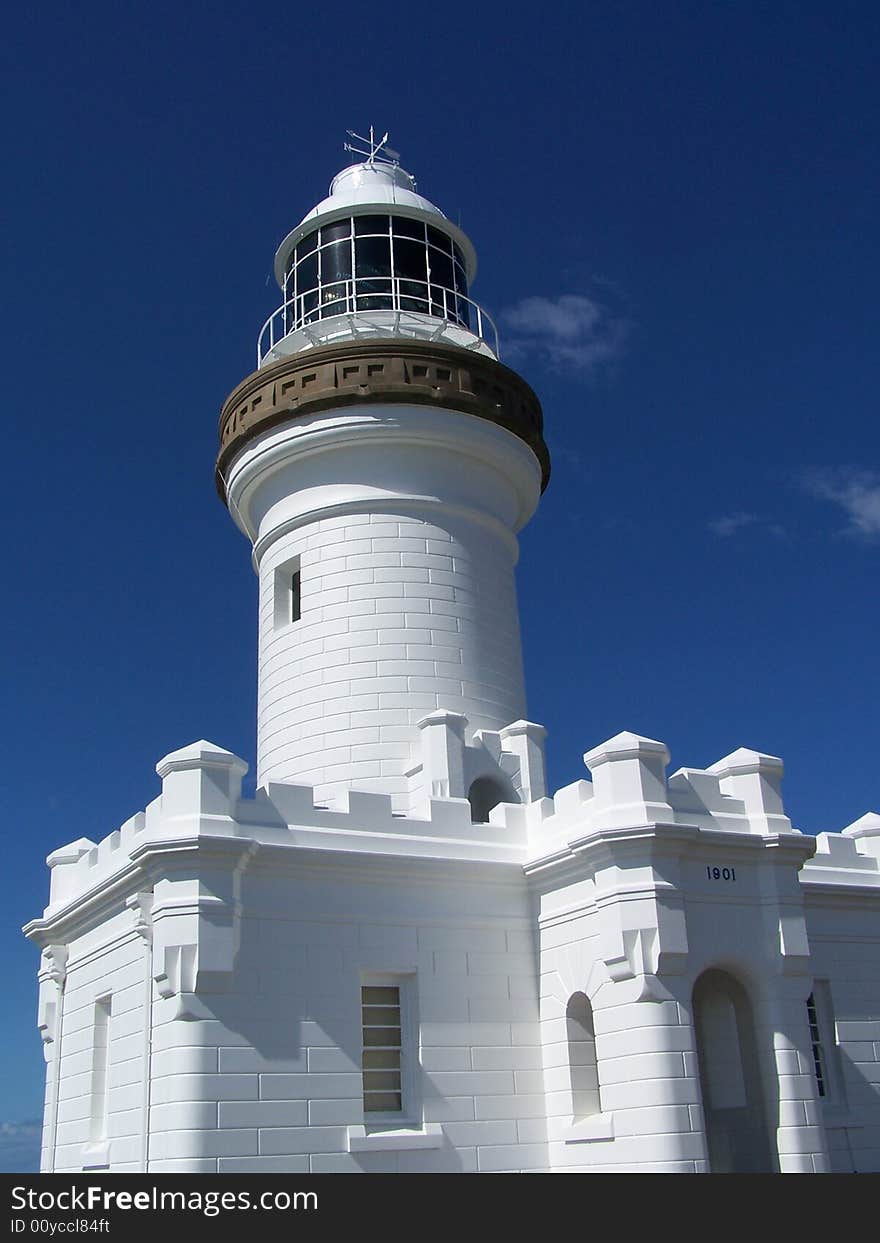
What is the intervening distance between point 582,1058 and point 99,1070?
20.8ft

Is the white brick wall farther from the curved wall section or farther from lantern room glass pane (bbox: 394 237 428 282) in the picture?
lantern room glass pane (bbox: 394 237 428 282)

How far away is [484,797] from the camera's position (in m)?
18.5

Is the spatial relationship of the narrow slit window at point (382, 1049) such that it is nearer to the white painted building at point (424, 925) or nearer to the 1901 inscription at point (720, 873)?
the white painted building at point (424, 925)

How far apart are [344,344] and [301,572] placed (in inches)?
145

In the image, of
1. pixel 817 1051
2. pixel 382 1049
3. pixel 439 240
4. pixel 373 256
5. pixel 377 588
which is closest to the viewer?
pixel 382 1049

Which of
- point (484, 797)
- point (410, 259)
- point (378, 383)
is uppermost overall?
point (410, 259)

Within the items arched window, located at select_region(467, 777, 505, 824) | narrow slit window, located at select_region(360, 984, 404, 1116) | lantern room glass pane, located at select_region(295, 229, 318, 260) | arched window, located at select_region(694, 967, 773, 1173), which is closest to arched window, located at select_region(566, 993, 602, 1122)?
arched window, located at select_region(694, 967, 773, 1173)

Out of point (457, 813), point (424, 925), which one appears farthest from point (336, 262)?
point (424, 925)

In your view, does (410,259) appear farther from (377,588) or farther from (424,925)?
(424,925)

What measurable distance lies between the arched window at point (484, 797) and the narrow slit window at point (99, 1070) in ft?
18.6

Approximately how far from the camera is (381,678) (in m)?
18.9

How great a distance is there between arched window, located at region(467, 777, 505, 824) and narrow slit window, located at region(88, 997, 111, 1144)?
18.6 feet

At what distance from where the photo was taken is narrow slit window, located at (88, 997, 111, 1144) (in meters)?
16.1

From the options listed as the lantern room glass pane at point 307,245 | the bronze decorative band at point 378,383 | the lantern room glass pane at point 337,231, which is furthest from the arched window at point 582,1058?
the lantern room glass pane at point 307,245
